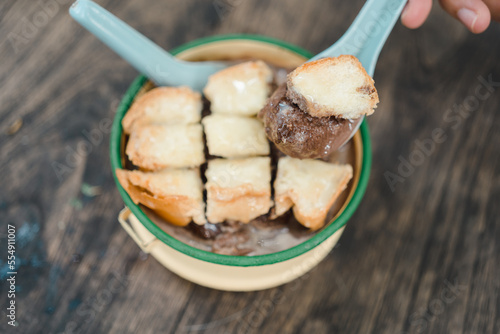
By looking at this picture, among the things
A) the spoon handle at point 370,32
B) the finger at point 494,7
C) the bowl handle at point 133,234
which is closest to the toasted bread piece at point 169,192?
the bowl handle at point 133,234

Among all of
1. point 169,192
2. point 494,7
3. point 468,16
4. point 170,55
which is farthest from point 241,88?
point 494,7

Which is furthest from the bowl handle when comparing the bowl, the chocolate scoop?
the chocolate scoop

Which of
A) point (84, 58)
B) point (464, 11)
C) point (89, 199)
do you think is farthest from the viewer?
point (84, 58)

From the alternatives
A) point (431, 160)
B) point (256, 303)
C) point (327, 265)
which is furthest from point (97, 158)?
point (431, 160)

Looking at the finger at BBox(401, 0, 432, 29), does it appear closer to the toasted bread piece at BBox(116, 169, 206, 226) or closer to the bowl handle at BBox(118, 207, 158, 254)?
the toasted bread piece at BBox(116, 169, 206, 226)

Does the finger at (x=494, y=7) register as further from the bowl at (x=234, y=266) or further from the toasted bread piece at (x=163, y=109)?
the toasted bread piece at (x=163, y=109)

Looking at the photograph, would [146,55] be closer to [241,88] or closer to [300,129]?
[241,88]

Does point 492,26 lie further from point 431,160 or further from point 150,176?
point 150,176

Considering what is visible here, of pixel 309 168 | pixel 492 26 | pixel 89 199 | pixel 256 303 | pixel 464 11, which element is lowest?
pixel 256 303
